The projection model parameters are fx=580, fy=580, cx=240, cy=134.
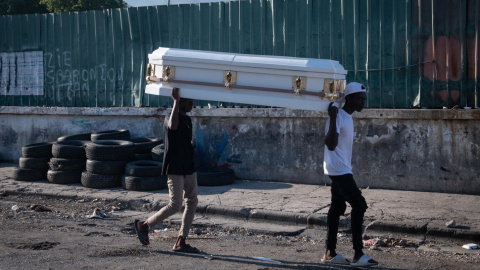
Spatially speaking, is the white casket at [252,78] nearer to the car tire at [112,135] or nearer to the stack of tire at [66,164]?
the stack of tire at [66,164]

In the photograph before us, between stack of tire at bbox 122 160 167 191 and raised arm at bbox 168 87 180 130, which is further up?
raised arm at bbox 168 87 180 130

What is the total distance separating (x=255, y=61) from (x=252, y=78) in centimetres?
18

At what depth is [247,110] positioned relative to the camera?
36.5 feet

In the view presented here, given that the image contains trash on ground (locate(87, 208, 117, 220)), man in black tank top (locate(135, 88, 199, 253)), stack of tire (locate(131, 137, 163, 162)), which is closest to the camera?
man in black tank top (locate(135, 88, 199, 253))

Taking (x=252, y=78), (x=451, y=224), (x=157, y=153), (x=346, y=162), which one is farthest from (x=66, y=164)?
(x=451, y=224)

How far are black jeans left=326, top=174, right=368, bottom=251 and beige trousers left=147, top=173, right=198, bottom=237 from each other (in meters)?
1.54

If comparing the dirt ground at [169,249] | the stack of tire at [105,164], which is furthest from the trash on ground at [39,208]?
the stack of tire at [105,164]

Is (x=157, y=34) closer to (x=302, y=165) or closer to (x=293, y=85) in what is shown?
(x=302, y=165)

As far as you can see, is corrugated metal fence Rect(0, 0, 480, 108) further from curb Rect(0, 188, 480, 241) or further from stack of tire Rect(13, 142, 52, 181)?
curb Rect(0, 188, 480, 241)

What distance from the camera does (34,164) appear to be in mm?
11648

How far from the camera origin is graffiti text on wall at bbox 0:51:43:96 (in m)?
14.1

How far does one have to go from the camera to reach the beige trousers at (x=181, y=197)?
6.37 metres

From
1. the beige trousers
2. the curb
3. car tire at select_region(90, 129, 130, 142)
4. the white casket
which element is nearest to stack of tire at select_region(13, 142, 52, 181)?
car tire at select_region(90, 129, 130, 142)

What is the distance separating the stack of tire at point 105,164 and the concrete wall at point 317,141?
156 cm
